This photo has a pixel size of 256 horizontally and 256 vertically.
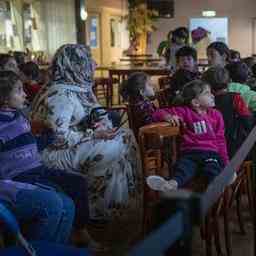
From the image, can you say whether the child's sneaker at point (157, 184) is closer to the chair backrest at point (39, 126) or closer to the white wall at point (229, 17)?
the chair backrest at point (39, 126)

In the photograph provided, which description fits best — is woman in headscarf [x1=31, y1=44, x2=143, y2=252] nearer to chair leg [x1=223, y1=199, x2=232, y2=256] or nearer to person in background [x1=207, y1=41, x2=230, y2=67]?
chair leg [x1=223, y1=199, x2=232, y2=256]

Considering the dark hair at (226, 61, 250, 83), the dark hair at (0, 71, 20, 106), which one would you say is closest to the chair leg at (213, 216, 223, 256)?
the dark hair at (0, 71, 20, 106)

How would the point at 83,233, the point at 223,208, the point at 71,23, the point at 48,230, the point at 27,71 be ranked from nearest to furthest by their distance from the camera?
the point at 48,230 < the point at 223,208 < the point at 83,233 < the point at 27,71 < the point at 71,23

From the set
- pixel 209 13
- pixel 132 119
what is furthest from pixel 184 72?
pixel 209 13

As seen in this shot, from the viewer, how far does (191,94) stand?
9.61 feet

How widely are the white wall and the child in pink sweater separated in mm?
11505

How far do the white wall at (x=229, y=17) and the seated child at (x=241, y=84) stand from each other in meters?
10.6

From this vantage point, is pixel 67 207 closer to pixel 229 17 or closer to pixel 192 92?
pixel 192 92

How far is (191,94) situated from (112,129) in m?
0.55

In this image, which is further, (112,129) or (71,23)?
(71,23)

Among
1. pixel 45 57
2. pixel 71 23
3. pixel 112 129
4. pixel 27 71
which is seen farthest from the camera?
pixel 71 23

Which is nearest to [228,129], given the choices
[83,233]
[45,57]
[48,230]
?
[83,233]

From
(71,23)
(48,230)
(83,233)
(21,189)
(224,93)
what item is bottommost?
(83,233)

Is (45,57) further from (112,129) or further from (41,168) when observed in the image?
(41,168)
